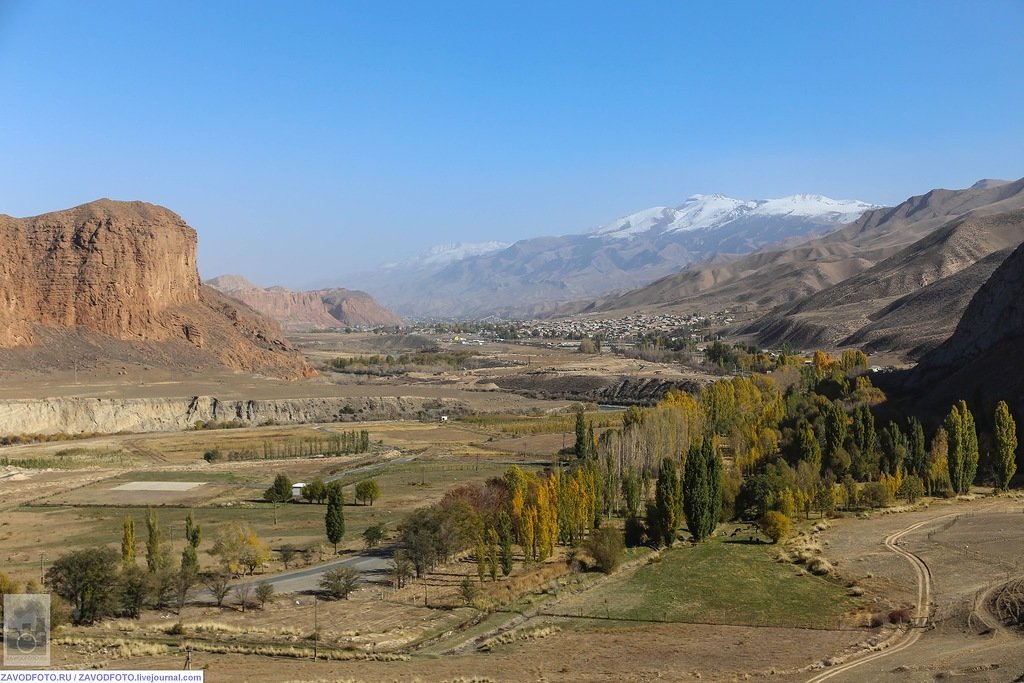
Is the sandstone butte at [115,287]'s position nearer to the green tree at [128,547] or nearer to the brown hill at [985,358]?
the green tree at [128,547]

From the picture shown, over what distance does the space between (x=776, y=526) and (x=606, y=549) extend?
10.2 metres

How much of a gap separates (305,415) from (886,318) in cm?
10081

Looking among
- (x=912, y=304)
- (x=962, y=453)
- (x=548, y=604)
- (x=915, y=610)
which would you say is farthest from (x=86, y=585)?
(x=912, y=304)

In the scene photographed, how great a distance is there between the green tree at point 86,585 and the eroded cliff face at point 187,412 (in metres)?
66.4

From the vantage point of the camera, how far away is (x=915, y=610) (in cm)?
3547

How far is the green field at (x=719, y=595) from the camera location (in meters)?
36.3

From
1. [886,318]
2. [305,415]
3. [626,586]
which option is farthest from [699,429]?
[886,318]

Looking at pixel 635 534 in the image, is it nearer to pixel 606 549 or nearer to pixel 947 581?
pixel 606 549

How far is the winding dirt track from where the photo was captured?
95.9ft

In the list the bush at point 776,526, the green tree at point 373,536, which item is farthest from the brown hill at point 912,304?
the green tree at point 373,536

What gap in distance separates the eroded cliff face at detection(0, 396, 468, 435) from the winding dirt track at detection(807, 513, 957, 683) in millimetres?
71109

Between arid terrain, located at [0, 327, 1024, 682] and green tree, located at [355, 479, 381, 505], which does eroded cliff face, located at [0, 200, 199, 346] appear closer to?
arid terrain, located at [0, 327, 1024, 682]

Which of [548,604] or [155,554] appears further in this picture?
[155,554]

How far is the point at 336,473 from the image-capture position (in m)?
73.1
